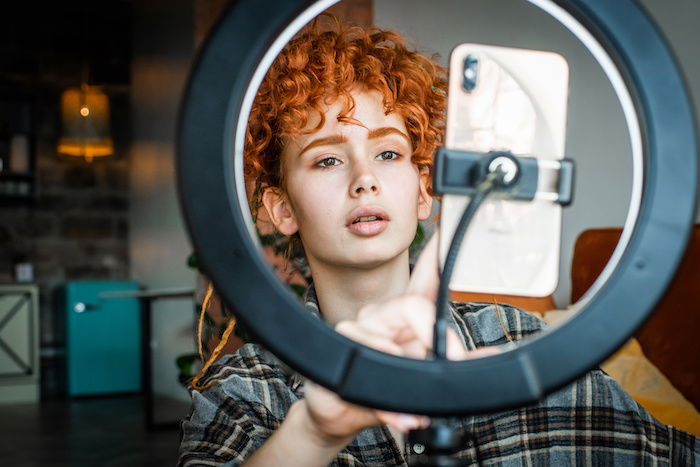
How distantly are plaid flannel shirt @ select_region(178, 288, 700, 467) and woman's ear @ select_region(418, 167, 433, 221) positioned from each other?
15cm

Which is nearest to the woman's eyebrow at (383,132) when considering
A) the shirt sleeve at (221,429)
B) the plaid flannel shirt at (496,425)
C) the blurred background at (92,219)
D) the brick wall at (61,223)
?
the plaid flannel shirt at (496,425)

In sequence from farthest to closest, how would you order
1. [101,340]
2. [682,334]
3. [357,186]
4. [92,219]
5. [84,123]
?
[92,219] → [101,340] → [84,123] → [682,334] → [357,186]

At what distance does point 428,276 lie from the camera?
40 centimetres

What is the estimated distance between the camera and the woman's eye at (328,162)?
0.73 meters

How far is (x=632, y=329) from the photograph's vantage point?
0.31 metres

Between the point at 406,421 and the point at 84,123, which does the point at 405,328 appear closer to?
the point at 406,421

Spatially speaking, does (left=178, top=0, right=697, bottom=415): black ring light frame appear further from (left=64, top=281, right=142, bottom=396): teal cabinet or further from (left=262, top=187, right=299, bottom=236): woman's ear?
(left=64, top=281, right=142, bottom=396): teal cabinet

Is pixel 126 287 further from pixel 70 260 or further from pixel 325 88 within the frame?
pixel 325 88

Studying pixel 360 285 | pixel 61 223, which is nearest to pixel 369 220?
pixel 360 285

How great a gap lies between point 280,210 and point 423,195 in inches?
7.1

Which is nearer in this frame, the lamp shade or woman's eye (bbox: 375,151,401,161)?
woman's eye (bbox: 375,151,401,161)

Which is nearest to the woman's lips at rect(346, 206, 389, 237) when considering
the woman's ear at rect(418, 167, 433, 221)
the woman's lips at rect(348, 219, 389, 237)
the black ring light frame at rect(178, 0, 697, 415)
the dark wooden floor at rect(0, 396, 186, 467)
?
the woman's lips at rect(348, 219, 389, 237)

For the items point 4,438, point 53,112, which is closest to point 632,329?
point 4,438

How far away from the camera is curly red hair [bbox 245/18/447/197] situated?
815mm
